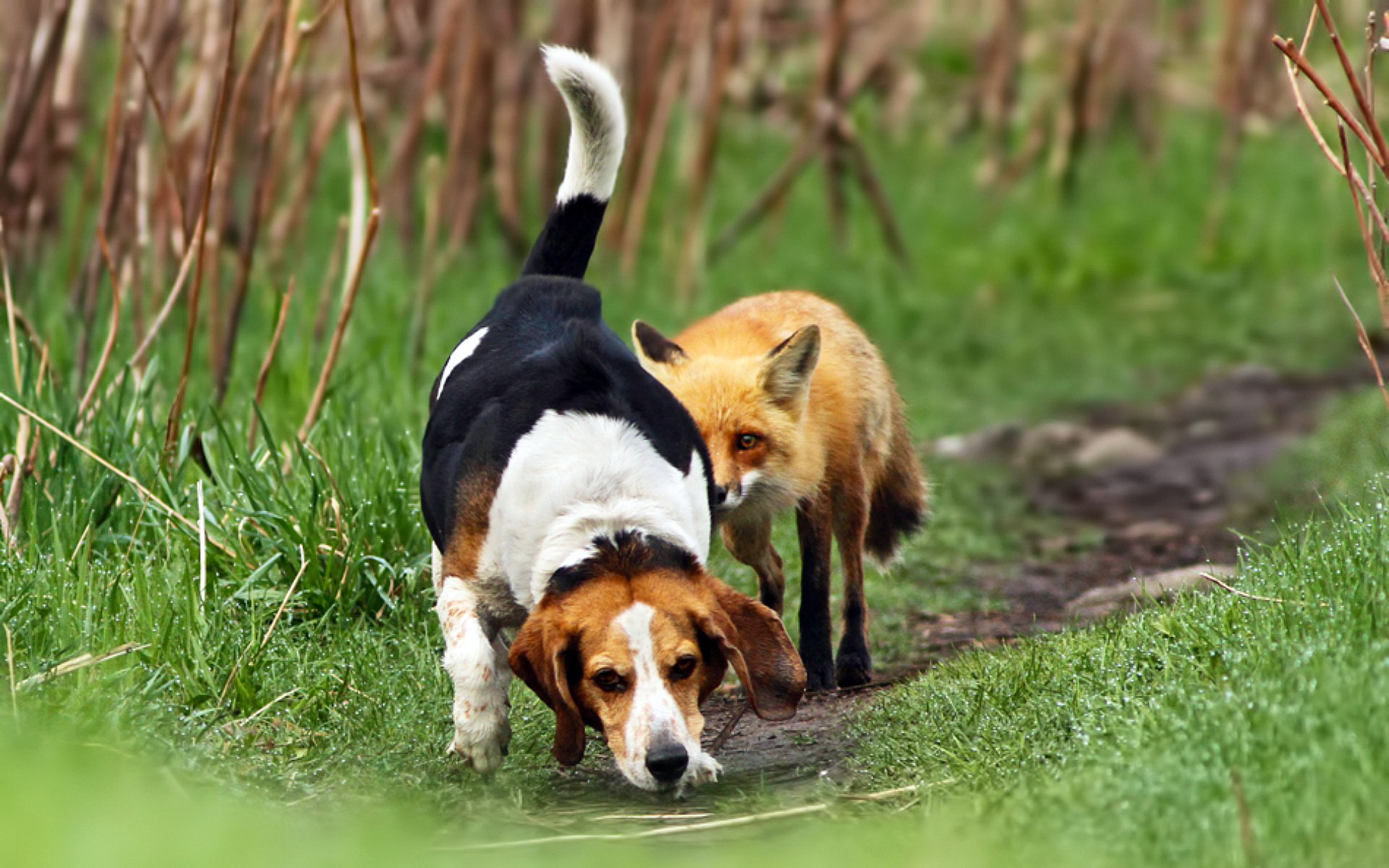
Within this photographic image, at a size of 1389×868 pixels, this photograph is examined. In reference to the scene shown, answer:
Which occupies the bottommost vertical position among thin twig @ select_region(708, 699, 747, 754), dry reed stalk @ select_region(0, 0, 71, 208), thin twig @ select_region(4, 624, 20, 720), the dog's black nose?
thin twig @ select_region(708, 699, 747, 754)

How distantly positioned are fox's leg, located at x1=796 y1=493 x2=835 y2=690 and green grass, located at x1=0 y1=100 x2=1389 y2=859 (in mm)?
478

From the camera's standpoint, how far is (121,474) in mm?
4766

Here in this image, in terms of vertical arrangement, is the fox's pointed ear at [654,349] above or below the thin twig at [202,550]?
above

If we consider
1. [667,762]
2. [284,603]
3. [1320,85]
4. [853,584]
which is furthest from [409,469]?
[1320,85]

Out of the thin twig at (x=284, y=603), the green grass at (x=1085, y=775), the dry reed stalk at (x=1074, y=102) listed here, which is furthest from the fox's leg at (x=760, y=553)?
the dry reed stalk at (x=1074, y=102)

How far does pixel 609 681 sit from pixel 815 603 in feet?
4.57

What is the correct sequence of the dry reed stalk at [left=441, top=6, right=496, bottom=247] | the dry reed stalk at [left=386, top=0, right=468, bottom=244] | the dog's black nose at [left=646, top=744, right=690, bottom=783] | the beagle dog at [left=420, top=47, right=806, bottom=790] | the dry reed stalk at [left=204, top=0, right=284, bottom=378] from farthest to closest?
the dry reed stalk at [left=441, top=6, right=496, bottom=247]
the dry reed stalk at [left=386, top=0, right=468, bottom=244]
the dry reed stalk at [left=204, top=0, right=284, bottom=378]
the beagle dog at [left=420, top=47, right=806, bottom=790]
the dog's black nose at [left=646, top=744, right=690, bottom=783]

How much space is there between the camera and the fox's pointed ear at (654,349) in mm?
5148

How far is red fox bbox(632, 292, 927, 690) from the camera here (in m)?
4.91

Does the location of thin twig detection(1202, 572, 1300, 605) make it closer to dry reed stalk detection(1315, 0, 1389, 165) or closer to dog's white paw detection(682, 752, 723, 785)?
dry reed stalk detection(1315, 0, 1389, 165)

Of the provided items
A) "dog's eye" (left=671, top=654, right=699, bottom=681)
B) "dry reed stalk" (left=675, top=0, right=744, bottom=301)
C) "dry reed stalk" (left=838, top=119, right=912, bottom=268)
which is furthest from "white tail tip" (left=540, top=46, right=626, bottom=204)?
"dry reed stalk" (left=838, top=119, right=912, bottom=268)

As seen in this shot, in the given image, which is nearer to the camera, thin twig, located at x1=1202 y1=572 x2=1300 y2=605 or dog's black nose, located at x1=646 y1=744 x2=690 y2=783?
dog's black nose, located at x1=646 y1=744 x2=690 y2=783

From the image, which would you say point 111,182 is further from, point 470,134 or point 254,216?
point 470,134

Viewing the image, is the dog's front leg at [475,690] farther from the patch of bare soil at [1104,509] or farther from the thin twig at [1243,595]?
the thin twig at [1243,595]
